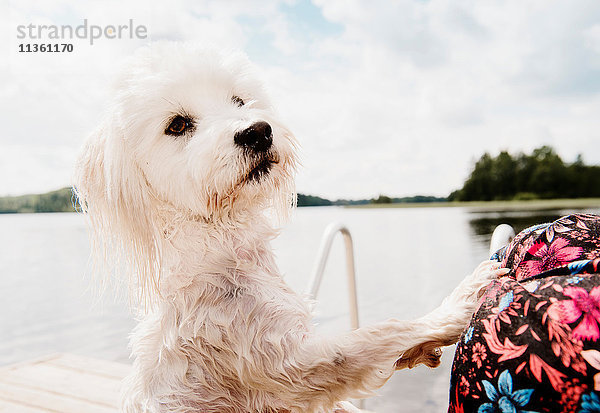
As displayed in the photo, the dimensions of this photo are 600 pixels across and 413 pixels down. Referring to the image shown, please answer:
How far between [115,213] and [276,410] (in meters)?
0.64

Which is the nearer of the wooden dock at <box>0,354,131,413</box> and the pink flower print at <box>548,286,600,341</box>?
the pink flower print at <box>548,286,600,341</box>

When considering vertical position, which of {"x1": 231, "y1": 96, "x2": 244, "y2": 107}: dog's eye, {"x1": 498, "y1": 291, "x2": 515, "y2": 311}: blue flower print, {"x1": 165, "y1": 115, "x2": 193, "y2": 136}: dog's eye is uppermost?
{"x1": 231, "y1": 96, "x2": 244, "y2": 107}: dog's eye

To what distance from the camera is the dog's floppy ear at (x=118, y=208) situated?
48.9 inches

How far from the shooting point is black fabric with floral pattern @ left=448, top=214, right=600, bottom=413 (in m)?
0.56

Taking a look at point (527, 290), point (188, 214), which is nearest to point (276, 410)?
point (188, 214)

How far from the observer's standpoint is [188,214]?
131 centimetres

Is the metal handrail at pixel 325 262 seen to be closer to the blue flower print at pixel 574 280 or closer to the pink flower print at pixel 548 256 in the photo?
the pink flower print at pixel 548 256

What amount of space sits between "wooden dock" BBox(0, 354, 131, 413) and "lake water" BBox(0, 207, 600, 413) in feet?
1.15

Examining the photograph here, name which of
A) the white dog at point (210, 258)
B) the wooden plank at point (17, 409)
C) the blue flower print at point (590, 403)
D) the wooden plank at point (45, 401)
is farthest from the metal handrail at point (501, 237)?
the wooden plank at point (17, 409)

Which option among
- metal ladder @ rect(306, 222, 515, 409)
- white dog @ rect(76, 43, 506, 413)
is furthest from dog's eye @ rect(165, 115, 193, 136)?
metal ladder @ rect(306, 222, 515, 409)

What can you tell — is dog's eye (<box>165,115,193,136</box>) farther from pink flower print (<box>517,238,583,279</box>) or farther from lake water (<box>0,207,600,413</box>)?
pink flower print (<box>517,238,583,279</box>)

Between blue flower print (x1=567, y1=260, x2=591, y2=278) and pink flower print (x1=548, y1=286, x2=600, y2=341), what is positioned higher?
blue flower print (x1=567, y1=260, x2=591, y2=278)

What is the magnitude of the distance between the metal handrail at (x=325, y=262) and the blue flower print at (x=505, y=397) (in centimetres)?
101

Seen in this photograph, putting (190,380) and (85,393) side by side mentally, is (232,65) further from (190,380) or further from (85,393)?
(85,393)
